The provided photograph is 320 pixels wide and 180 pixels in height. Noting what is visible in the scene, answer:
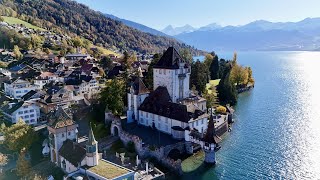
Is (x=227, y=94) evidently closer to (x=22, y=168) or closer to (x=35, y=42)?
(x=22, y=168)

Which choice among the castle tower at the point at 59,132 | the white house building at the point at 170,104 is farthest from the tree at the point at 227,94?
the castle tower at the point at 59,132

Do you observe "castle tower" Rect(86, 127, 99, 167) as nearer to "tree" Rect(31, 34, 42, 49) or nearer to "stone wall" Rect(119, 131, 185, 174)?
"stone wall" Rect(119, 131, 185, 174)

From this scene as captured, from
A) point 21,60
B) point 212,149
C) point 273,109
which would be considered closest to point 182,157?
point 212,149

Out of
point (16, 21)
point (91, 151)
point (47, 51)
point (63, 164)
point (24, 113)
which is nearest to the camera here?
point (91, 151)

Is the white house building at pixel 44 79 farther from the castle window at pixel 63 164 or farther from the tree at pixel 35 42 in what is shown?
the tree at pixel 35 42

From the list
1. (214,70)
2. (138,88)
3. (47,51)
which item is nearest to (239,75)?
(214,70)

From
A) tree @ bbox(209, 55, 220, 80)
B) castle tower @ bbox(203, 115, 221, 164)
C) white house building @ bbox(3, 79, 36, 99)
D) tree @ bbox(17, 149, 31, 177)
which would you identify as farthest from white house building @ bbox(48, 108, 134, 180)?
tree @ bbox(209, 55, 220, 80)

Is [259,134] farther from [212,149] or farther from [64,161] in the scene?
[64,161]
